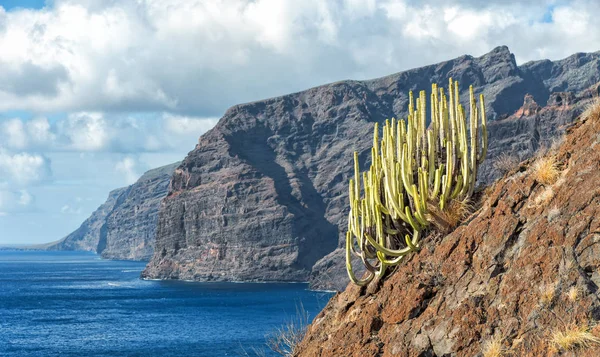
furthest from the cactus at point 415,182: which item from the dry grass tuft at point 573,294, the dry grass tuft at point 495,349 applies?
the dry grass tuft at point 573,294

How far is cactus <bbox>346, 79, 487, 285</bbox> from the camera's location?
15.9 m

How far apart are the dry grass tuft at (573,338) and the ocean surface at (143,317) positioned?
35173 mm

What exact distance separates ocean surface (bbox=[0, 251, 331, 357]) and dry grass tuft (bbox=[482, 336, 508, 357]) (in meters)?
34.1

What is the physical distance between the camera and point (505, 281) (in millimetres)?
13008

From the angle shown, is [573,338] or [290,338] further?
[290,338]

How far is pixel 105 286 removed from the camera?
16788cm

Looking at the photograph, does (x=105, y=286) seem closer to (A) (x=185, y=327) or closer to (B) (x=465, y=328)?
(A) (x=185, y=327)

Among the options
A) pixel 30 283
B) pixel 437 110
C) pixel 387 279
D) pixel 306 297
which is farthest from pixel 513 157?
pixel 30 283

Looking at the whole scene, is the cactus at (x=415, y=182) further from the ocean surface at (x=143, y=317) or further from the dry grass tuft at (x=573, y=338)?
the ocean surface at (x=143, y=317)

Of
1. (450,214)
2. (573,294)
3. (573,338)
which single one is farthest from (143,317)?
(573,338)

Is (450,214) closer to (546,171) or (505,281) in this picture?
(546,171)

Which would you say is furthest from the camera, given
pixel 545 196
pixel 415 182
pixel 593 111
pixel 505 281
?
pixel 415 182

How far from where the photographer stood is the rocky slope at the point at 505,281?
471 inches

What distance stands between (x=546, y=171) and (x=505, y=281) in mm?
2313
